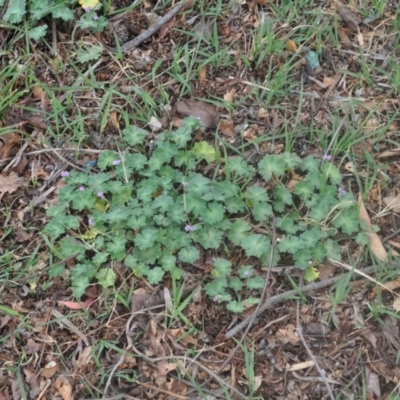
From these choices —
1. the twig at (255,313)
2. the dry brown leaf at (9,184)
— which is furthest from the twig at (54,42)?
the twig at (255,313)

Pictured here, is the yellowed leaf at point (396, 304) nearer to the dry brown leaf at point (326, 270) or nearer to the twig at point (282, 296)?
the twig at point (282, 296)

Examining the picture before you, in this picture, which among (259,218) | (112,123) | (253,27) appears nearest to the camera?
(259,218)

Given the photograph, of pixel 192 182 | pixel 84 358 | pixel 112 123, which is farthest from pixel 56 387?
pixel 112 123

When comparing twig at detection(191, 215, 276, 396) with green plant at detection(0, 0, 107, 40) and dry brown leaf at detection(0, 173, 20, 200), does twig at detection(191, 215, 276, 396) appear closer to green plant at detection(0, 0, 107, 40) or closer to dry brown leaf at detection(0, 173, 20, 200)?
dry brown leaf at detection(0, 173, 20, 200)

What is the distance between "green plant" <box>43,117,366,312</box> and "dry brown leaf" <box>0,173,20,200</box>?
232 millimetres

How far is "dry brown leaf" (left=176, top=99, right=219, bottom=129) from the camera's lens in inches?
109

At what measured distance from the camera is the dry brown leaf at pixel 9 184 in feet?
8.65

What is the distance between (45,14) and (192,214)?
1234 mm

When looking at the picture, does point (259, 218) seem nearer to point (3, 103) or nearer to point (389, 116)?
point (389, 116)

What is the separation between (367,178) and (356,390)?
90 cm

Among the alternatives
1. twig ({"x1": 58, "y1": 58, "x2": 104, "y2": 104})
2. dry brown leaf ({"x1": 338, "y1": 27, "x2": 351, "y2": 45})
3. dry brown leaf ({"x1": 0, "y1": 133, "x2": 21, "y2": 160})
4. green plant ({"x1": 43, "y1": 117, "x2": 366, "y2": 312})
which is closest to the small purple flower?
green plant ({"x1": 43, "y1": 117, "x2": 366, "y2": 312})

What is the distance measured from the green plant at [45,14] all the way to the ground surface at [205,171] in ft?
0.24

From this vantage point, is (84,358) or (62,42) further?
(62,42)

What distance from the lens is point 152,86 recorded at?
2838 millimetres
